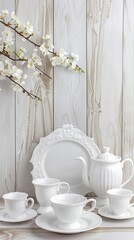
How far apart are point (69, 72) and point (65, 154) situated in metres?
0.34

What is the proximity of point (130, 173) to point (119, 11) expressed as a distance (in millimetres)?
667

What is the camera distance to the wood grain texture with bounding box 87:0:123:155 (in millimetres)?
1570

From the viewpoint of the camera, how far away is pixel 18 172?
1.60 m

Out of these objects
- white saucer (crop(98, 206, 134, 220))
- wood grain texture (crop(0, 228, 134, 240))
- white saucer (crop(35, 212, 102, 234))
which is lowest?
wood grain texture (crop(0, 228, 134, 240))

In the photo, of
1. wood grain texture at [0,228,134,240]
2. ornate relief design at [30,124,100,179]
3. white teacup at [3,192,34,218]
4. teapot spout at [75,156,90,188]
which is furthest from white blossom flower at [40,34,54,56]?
wood grain texture at [0,228,134,240]

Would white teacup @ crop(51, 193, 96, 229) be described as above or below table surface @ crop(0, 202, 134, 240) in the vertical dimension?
above

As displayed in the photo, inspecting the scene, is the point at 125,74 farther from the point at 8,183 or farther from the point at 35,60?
the point at 8,183

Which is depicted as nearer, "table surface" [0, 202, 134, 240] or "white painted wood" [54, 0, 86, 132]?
"table surface" [0, 202, 134, 240]

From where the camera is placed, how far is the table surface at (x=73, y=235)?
1.21 meters

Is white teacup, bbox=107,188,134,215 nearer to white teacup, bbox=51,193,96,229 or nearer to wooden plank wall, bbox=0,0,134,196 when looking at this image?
white teacup, bbox=51,193,96,229

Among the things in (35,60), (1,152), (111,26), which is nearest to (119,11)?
(111,26)

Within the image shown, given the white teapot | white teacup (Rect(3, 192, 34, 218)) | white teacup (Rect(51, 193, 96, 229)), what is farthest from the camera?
the white teapot

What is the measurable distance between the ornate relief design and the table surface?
275mm

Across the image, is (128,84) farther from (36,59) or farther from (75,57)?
(36,59)
